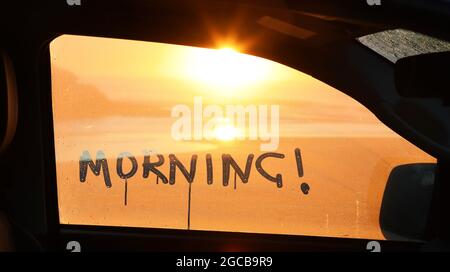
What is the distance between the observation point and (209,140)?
2523 millimetres

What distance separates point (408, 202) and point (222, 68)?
695 mm

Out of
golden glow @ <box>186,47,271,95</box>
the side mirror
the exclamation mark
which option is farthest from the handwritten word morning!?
the side mirror

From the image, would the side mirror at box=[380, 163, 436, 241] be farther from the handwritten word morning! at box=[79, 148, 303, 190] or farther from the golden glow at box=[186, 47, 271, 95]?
the golden glow at box=[186, 47, 271, 95]

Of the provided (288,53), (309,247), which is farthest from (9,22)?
(309,247)

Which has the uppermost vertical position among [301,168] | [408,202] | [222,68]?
[222,68]

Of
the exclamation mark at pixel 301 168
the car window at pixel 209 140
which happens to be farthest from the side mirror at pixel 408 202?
the exclamation mark at pixel 301 168

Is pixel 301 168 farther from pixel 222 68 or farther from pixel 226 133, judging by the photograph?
pixel 222 68

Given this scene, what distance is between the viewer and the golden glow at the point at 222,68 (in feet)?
8.23

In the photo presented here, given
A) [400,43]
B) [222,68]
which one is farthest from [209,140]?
[400,43]

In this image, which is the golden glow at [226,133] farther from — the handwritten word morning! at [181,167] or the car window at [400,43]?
the car window at [400,43]

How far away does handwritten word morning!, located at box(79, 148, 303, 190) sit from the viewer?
2.54 meters

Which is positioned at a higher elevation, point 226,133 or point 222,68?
point 222,68
